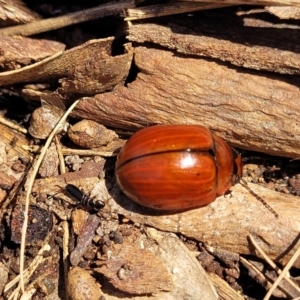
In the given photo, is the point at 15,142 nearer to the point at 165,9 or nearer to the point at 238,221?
the point at 165,9

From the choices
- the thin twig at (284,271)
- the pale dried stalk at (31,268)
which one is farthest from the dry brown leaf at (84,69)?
the thin twig at (284,271)

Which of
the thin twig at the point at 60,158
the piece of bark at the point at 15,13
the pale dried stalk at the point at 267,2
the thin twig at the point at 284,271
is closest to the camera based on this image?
the pale dried stalk at the point at 267,2

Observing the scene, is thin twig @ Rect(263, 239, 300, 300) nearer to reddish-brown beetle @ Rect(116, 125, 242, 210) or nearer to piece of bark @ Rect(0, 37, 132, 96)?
reddish-brown beetle @ Rect(116, 125, 242, 210)

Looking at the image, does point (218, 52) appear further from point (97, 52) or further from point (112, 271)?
point (112, 271)

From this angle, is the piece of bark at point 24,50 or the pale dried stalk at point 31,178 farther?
the piece of bark at point 24,50

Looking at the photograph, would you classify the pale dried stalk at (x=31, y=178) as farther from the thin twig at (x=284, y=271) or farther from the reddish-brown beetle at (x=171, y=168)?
the thin twig at (x=284, y=271)

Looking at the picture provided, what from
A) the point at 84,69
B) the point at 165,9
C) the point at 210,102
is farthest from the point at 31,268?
the point at 165,9

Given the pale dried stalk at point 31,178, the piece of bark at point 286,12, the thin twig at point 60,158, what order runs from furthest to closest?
the thin twig at point 60,158 → the pale dried stalk at point 31,178 → the piece of bark at point 286,12
